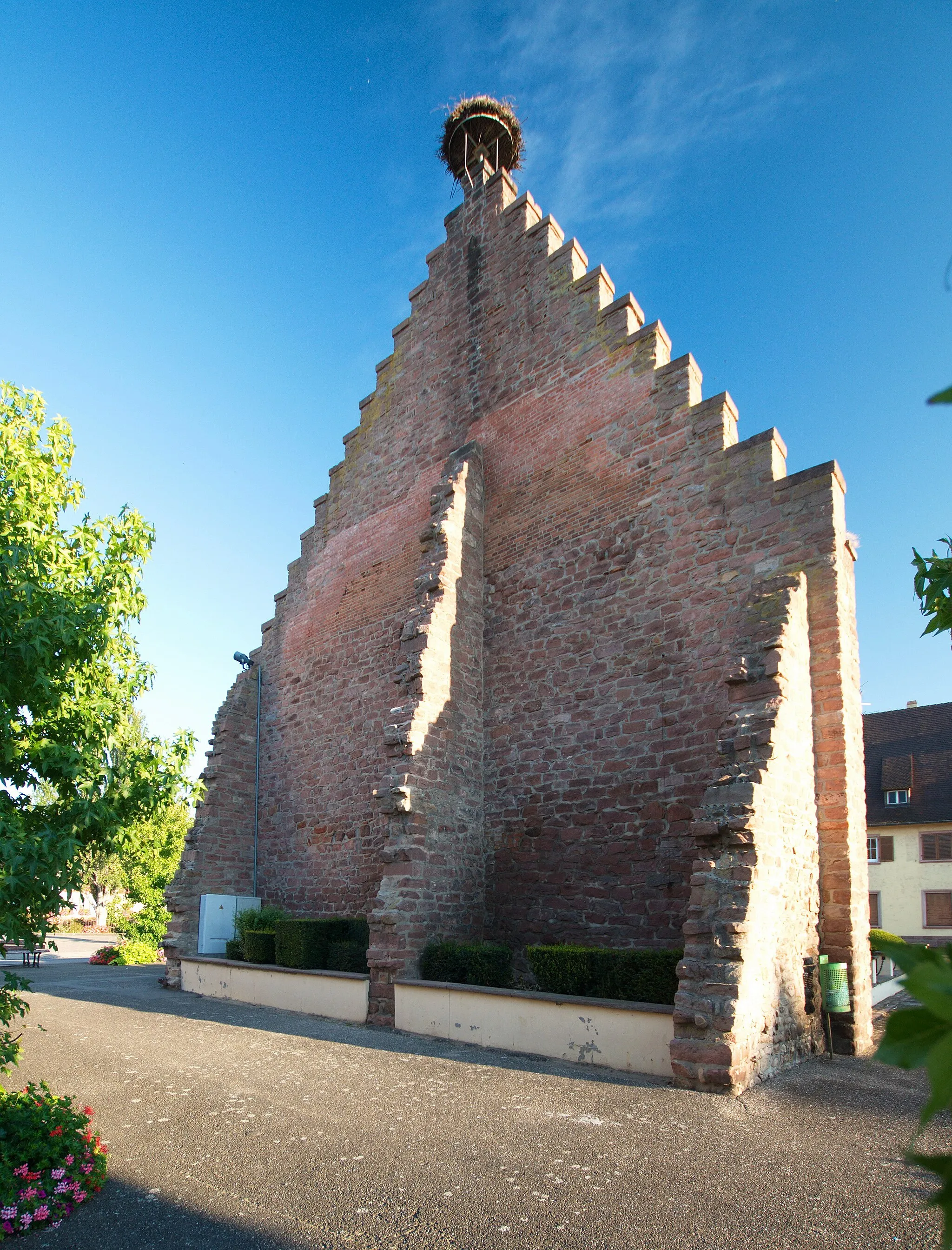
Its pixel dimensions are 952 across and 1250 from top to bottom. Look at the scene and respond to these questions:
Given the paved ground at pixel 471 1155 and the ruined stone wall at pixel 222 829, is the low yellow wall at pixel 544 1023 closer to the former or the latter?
the paved ground at pixel 471 1155

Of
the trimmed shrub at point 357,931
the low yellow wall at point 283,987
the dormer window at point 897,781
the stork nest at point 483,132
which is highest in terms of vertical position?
the stork nest at point 483,132

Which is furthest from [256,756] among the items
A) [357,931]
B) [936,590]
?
[936,590]

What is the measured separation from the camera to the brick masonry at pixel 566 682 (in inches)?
366

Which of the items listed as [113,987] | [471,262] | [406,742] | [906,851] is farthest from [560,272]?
[906,851]

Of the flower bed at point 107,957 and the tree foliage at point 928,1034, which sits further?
the flower bed at point 107,957

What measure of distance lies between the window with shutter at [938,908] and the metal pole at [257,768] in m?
23.3

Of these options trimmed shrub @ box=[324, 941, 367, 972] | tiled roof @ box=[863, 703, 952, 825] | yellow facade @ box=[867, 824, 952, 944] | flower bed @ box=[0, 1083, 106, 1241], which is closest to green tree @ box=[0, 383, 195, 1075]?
flower bed @ box=[0, 1083, 106, 1241]

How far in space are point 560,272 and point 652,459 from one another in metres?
4.36

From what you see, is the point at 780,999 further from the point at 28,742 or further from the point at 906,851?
the point at 906,851

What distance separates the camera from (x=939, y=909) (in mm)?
28172

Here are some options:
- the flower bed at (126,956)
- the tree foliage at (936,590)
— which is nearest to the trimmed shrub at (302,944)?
the flower bed at (126,956)

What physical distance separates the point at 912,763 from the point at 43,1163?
31.9 m

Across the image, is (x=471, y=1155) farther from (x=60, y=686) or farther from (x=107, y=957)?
(x=107, y=957)

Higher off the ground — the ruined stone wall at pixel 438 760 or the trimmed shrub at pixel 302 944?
the ruined stone wall at pixel 438 760
